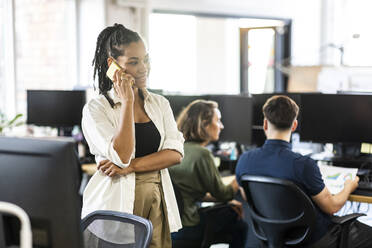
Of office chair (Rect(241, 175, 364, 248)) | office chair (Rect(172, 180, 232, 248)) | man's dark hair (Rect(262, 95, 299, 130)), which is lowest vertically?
office chair (Rect(172, 180, 232, 248))

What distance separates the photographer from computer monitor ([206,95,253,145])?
3.71m

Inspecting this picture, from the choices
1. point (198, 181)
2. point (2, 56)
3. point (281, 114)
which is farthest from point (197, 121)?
point (2, 56)

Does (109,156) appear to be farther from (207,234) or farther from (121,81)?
(207,234)

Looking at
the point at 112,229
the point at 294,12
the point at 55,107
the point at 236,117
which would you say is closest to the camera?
the point at 112,229

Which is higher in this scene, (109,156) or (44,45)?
(44,45)

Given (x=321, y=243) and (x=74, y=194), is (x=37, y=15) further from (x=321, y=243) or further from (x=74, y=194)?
(x=74, y=194)

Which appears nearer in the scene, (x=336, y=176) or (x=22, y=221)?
(x=22, y=221)

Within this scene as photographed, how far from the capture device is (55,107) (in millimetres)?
4324

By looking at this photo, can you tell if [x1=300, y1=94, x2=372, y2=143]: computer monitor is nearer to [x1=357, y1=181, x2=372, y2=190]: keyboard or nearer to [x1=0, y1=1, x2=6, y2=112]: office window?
[x1=357, y1=181, x2=372, y2=190]: keyboard

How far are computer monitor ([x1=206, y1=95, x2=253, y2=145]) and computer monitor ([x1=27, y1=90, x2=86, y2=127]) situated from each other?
122 centimetres

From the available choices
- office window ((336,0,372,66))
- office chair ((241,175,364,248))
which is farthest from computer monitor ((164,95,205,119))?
office window ((336,0,372,66))

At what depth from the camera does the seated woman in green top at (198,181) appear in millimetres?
2793

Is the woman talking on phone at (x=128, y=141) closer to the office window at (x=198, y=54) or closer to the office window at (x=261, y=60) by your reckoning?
the office window at (x=261, y=60)

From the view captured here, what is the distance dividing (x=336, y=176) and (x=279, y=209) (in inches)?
23.6
